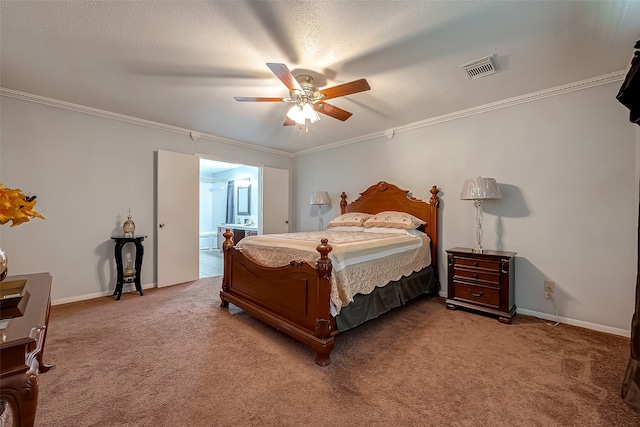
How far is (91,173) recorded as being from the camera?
3.36 m

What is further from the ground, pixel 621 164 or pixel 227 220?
pixel 621 164

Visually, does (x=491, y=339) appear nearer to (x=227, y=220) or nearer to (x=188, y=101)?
(x=188, y=101)

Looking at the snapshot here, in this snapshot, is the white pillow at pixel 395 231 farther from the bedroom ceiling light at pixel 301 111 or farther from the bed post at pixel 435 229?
the bedroom ceiling light at pixel 301 111

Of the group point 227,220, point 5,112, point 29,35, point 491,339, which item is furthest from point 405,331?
point 227,220

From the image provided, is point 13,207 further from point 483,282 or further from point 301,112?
point 483,282

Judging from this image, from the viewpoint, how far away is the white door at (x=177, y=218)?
3.86m

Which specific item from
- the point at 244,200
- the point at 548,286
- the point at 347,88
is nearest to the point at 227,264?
the point at 347,88

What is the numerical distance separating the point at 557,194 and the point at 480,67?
1568mm

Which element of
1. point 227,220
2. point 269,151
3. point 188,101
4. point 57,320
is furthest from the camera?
point 227,220

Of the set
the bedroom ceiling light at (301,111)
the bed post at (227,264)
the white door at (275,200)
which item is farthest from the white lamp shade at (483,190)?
the white door at (275,200)

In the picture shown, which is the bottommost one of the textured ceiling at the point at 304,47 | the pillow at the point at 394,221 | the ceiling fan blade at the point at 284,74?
the pillow at the point at 394,221

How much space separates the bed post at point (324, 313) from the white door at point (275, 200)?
3366 mm

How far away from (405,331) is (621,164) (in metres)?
2.52

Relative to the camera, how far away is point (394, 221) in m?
3.56
